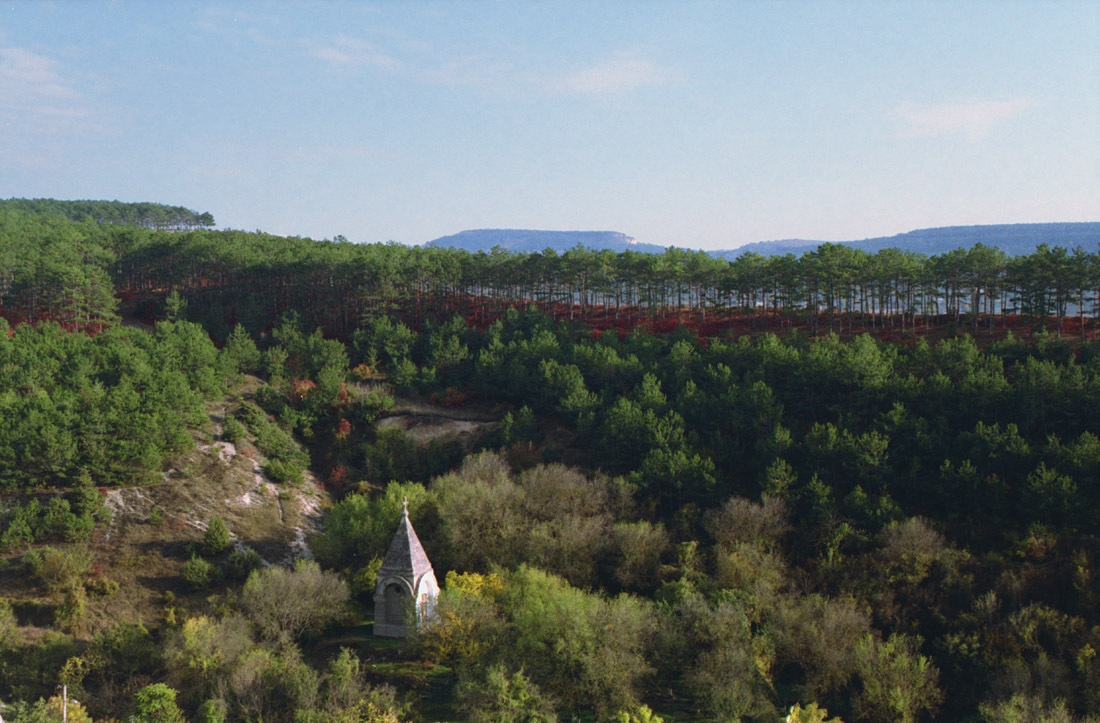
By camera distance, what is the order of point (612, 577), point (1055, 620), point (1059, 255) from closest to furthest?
point (1055, 620), point (612, 577), point (1059, 255)

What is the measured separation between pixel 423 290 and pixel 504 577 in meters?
57.8

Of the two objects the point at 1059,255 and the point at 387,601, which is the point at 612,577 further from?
the point at 1059,255

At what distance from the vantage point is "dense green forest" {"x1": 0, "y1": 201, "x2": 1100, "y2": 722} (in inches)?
1330

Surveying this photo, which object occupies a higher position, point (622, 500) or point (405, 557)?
point (405, 557)

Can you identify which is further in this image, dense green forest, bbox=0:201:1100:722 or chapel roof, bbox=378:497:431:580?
chapel roof, bbox=378:497:431:580

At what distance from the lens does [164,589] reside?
43906 mm

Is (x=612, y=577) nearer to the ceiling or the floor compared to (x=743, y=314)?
nearer to the floor

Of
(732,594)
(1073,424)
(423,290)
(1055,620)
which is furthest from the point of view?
(423,290)

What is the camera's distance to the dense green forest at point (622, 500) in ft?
111

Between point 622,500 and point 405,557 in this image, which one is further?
point 622,500

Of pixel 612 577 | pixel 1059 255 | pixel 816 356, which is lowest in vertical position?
pixel 612 577

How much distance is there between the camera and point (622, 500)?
165 feet

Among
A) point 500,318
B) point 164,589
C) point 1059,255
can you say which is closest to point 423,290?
point 500,318

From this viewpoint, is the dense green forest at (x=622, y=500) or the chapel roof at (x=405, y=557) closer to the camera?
the dense green forest at (x=622, y=500)
